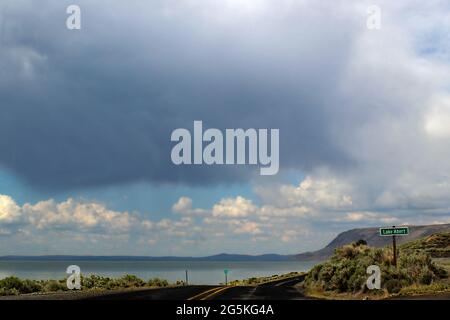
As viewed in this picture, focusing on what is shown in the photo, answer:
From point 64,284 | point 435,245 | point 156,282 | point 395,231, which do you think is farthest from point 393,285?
point 435,245

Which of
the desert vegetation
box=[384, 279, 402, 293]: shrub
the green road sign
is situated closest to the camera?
box=[384, 279, 402, 293]: shrub

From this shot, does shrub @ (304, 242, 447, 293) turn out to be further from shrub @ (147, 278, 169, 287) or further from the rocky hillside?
the rocky hillside

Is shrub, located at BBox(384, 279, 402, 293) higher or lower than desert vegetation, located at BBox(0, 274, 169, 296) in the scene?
higher

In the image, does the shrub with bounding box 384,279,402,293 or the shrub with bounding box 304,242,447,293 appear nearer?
the shrub with bounding box 384,279,402,293

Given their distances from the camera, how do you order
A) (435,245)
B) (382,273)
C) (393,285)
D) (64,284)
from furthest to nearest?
(435,245)
(64,284)
(382,273)
(393,285)

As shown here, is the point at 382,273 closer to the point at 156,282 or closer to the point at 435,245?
the point at 156,282

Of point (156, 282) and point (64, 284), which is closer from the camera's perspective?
point (64, 284)

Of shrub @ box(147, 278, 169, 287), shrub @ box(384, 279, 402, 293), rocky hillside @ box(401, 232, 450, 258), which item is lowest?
shrub @ box(147, 278, 169, 287)

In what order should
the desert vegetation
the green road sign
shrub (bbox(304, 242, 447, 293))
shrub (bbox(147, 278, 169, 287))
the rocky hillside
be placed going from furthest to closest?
1. the rocky hillside
2. shrub (bbox(147, 278, 169, 287))
3. the desert vegetation
4. shrub (bbox(304, 242, 447, 293))
5. the green road sign

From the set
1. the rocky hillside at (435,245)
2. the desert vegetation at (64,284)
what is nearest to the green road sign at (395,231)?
the desert vegetation at (64,284)

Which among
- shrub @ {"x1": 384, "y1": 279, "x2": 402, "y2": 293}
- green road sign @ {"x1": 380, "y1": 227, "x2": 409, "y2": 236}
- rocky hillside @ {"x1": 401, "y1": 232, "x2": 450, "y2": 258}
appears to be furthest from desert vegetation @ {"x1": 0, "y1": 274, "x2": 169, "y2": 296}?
rocky hillside @ {"x1": 401, "y1": 232, "x2": 450, "y2": 258}
